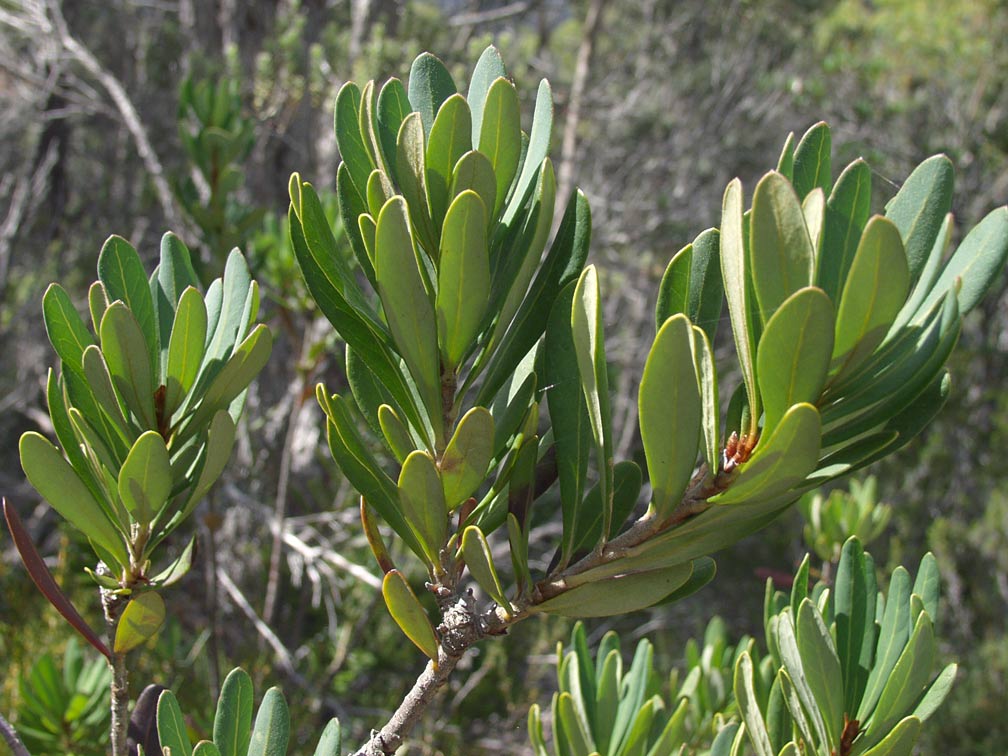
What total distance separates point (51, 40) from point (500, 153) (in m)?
3.74

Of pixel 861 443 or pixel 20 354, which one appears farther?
pixel 20 354

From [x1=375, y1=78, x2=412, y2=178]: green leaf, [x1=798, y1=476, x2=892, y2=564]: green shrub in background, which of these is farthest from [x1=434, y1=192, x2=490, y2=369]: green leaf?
[x1=798, y1=476, x2=892, y2=564]: green shrub in background

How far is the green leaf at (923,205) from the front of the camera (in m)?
0.60

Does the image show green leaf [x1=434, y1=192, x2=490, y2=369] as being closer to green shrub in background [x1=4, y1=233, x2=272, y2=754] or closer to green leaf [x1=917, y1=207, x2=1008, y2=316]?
green shrub in background [x1=4, y1=233, x2=272, y2=754]

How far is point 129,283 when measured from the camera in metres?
0.78

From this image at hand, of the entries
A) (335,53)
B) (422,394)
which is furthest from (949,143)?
(422,394)

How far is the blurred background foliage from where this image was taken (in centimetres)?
242

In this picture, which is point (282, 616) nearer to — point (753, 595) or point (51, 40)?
point (51, 40)

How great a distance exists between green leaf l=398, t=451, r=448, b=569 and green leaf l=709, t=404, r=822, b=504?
0.63 feet

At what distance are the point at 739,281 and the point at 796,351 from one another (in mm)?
65

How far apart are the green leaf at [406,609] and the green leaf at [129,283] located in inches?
12.2

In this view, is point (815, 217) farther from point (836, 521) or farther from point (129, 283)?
point (836, 521)

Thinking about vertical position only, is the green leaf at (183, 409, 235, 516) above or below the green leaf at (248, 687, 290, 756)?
above

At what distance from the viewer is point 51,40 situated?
143 inches
